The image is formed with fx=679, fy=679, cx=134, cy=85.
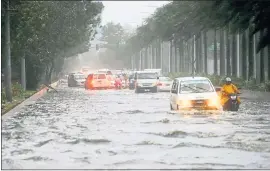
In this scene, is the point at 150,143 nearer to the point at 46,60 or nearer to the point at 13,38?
the point at 13,38

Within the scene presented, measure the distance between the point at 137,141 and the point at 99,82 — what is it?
47.7 metres

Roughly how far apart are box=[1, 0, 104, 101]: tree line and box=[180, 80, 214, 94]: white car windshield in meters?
9.92

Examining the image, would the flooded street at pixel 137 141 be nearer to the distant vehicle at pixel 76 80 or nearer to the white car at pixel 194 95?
the white car at pixel 194 95

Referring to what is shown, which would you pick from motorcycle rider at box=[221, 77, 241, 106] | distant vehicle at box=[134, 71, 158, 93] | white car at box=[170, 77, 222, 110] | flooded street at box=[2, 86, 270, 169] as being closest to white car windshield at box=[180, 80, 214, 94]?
white car at box=[170, 77, 222, 110]

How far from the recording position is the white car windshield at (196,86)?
26953 mm

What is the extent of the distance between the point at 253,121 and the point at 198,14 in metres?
25.6

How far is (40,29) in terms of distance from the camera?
4481cm

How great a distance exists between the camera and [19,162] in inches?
512

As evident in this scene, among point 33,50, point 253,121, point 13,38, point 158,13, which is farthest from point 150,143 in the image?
point 158,13

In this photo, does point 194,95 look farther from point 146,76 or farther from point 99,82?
point 99,82

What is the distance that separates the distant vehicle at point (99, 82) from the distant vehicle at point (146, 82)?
9.77 metres

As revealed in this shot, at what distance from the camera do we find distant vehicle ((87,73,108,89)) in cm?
6431

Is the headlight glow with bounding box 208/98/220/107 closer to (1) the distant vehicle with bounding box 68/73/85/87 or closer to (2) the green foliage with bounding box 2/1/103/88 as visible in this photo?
(2) the green foliage with bounding box 2/1/103/88

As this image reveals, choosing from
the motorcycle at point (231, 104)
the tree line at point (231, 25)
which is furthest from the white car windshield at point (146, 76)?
the motorcycle at point (231, 104)
